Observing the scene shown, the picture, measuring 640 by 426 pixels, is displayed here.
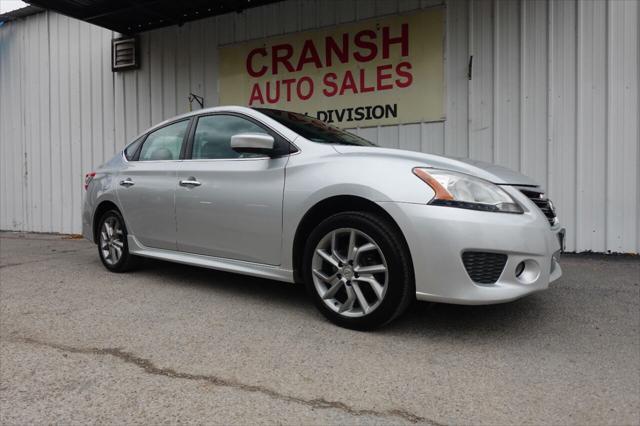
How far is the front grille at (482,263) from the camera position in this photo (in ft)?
8.03

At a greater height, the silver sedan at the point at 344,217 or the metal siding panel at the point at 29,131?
the metal siding panel at the point at 29,131

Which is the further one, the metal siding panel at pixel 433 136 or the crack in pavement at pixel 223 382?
the metal siding panel at pixel 433 136

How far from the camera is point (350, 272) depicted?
2748 millimetres

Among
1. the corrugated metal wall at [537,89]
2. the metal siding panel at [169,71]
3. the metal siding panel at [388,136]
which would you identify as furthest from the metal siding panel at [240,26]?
the metal siding panel at [388,136]

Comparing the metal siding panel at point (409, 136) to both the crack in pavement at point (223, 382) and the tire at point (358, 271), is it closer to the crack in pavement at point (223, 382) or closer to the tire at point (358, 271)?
the tire at point (358, 271)

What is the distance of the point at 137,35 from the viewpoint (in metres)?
8.35

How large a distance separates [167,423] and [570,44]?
5849 mm

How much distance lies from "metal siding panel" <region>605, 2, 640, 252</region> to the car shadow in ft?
7.87

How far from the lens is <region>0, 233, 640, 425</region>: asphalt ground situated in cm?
188

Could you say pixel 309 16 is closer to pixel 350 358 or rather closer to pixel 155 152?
pixel 155 152

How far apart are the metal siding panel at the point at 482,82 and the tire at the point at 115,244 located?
4.36 m

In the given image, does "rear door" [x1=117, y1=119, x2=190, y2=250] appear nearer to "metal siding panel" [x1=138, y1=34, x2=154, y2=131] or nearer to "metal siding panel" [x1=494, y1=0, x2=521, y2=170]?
"metal siding panel" [x1=494, y1=0, x2=521, y2=170]

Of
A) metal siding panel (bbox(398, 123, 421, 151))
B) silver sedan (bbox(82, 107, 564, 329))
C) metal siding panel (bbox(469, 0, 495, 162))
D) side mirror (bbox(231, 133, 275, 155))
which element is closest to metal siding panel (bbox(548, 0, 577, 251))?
metal siding panel (bbox(469, 0, 495, 162))

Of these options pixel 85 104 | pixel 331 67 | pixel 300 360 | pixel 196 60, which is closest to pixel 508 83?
pixel 331 67
